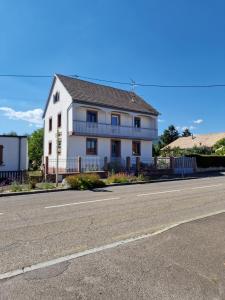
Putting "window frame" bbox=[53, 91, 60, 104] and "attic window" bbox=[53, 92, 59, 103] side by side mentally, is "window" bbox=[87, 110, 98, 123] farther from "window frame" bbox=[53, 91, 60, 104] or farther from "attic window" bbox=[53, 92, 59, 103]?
"attic window" bbox=[53, 92, 59, 103]

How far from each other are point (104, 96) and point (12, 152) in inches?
525

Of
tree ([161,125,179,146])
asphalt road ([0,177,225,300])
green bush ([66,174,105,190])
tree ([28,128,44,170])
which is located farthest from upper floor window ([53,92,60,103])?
tree ([161,125,179,146])

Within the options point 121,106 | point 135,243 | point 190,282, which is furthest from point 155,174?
point 190,282

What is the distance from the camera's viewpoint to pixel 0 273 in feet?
14.4

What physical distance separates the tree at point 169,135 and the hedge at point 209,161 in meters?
42.8

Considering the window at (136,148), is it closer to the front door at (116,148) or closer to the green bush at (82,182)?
the front door at (116,148)

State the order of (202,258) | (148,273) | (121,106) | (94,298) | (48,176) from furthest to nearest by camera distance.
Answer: (121,106) < (48,176) < (202,258) < (148,273) < (94,298)

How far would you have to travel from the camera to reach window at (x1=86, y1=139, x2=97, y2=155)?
30.1 meters

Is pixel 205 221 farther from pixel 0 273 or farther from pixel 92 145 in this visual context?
pixel 92 145

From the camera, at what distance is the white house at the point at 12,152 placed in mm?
22719

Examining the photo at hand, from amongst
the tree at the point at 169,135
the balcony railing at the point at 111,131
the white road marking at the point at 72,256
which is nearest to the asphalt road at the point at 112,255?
the white road marking at the point at 72,256

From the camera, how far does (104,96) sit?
3294cm

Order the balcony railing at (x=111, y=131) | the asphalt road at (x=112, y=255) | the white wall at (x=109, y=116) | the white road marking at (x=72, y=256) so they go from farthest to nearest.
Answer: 1. the white wall at (x=109, y=116)
2. the balcony railing at (x=111, y=131)
3. the white road marking at (x=72, y=256)
4. the asphalt road at (x=112, y=255)

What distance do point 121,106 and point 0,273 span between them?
28.8 m
